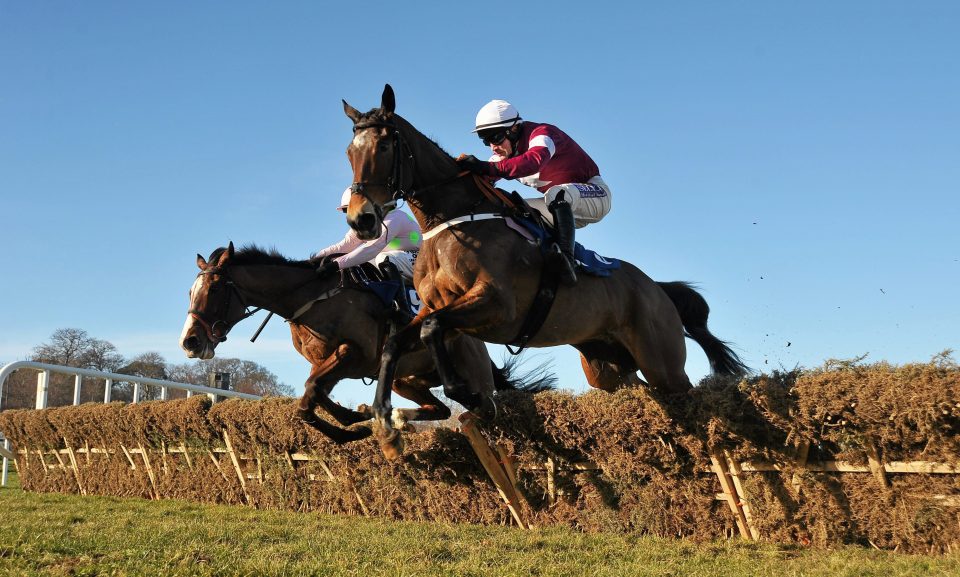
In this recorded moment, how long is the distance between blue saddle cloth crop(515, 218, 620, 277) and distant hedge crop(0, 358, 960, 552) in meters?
0.92

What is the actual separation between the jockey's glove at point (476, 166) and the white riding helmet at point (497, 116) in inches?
14.8

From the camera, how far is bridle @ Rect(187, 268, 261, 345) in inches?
285

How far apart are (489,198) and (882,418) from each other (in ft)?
9.06

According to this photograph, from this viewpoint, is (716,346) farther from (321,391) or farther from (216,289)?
(216,289)

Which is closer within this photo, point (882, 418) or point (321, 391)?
point (882, 418)

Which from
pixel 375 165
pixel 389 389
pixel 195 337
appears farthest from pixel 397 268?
pixel 389 389

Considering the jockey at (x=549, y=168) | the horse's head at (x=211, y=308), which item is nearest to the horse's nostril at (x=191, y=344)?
the horse's head at (x=211, y=308)

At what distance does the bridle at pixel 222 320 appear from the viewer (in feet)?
23.8

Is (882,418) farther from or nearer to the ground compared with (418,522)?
farther from the ground

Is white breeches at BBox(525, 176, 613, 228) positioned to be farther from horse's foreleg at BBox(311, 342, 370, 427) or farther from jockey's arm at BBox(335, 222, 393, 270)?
horse's foreleg at BBox(311, 342, 370, 427)

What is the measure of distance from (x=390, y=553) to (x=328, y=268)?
3.47 meters

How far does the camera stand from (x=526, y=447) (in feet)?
21.1

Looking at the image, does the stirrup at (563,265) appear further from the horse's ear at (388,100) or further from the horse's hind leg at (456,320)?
the horse's ear at (388,100)

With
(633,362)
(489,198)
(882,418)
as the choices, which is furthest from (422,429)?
(882,418)
